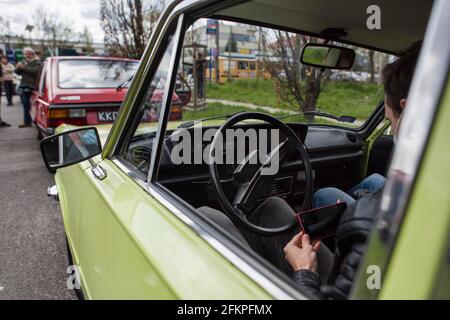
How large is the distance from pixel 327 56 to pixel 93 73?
4.34 m

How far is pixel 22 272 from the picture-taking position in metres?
2.90

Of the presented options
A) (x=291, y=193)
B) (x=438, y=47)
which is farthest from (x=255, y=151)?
(x=438, y=47)

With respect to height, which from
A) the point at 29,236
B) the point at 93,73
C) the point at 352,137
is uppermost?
the point at 93,73

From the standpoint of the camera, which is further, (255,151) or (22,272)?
(22,272)

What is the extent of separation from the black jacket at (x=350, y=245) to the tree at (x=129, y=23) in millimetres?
10356

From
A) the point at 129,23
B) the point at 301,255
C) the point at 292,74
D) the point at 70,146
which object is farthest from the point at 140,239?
the point at 129,23

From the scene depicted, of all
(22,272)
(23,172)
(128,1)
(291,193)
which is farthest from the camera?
(128,1)

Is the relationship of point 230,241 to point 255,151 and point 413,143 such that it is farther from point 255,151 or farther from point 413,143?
point 255,151

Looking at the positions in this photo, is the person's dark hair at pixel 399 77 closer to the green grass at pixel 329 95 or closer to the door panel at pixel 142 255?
the door panel at pixel 142 255

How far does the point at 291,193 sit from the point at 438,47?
73.8 inches

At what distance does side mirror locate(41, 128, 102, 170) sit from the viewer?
74.5 inches

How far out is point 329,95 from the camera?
5418mm

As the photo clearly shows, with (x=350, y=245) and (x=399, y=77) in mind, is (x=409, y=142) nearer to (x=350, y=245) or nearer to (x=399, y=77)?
(x=350, y=245)
